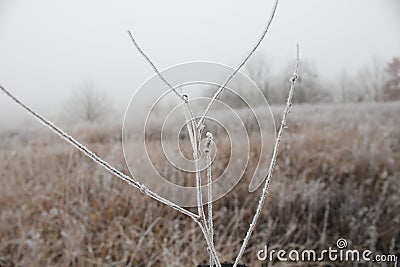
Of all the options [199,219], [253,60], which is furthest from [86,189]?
[199,219]

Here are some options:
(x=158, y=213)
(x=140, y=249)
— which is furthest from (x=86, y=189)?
(x=140, y=249)

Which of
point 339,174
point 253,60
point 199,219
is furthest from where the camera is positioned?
point 339,174

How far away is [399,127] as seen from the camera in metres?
1.83

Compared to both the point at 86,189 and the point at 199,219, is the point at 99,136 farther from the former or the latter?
the point at 199,219

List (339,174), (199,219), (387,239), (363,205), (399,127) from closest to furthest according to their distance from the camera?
(199,219) < (387,239) < (363,205) < (339,174) < (399,127)

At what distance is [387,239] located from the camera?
48.4 inches

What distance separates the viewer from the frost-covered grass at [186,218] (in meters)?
1.10

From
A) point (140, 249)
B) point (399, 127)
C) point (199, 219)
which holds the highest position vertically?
point (399, 127)

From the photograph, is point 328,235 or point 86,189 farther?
point 86,189

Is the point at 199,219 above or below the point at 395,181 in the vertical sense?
below

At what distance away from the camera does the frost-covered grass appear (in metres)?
1.10

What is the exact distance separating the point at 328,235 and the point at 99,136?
1.13 meters

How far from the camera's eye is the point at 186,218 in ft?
4.09

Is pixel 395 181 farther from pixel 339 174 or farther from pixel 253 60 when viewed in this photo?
pixel 253 60
